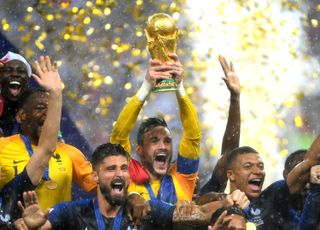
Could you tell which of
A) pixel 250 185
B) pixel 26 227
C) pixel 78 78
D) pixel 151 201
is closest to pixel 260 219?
pixel 250 185

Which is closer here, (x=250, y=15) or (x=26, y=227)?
(x=26, y=227)

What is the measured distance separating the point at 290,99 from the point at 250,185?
19.4ft

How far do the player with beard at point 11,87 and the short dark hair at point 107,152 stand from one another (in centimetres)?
90

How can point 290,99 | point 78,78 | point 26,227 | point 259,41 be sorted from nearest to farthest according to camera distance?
point 26,227 < point 78,78 < point 259,41 < point 290,99

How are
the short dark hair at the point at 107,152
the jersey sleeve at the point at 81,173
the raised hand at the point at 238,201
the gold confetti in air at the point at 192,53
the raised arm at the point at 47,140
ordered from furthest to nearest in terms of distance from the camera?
1. the gold confetti in air at the point at 192,53
2. the jersey sleeve at the point at 81,173
3. the raised arm at the point at 47,140
4. the short dark hair at the point at 107,152
5. the raised hand at the point at 238,201

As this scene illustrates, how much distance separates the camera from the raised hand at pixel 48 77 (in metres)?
7.52

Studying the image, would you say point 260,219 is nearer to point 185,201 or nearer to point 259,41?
point 185,201

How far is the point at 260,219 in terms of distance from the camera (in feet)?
25.4

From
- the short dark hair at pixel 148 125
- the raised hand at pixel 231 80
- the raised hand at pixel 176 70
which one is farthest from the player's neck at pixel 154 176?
the raised hand at pixel 231 80

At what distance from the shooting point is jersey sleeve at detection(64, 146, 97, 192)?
7855 millimetres

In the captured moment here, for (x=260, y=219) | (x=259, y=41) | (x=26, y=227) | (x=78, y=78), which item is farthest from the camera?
(x=259, y=41)

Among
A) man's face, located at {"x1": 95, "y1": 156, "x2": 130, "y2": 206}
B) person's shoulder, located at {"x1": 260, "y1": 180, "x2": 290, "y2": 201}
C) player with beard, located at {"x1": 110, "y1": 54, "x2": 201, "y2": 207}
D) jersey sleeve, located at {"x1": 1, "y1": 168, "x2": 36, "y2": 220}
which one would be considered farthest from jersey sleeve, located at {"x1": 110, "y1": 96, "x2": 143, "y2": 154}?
person's shoulder, located at {"x1": 260, "y1": 180, "x2": 290, "y2": 201}

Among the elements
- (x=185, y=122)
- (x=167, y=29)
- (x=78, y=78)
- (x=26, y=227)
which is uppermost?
(x=78, y=78)

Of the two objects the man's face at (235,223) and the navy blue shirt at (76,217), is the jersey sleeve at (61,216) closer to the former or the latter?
the navy blue shirt at (76,217)
